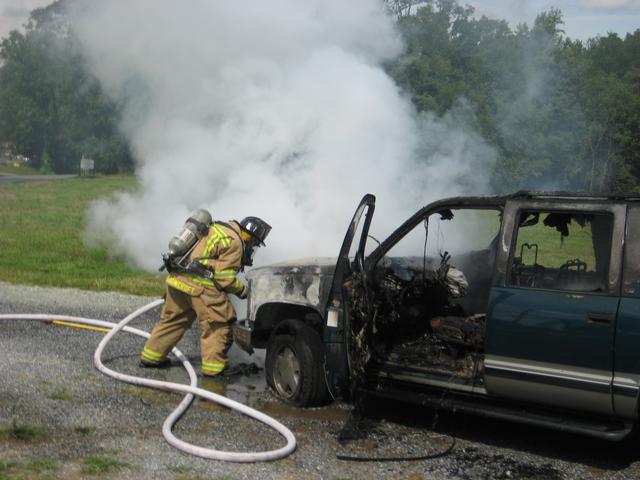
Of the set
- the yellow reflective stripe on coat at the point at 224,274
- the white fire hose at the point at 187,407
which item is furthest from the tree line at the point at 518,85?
the white fire hose at the point at 187,407

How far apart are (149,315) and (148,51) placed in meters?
5.10

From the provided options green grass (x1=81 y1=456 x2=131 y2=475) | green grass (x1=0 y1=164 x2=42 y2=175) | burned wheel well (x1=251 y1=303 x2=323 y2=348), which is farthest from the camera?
green grass (x1=0 y1=164 x2=42 y2=175)

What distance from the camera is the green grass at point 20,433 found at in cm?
548

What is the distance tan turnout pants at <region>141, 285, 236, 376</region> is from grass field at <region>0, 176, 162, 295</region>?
4.00m

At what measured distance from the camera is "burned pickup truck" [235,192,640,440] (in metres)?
5.22

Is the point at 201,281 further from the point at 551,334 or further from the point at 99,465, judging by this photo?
the point at 551,334

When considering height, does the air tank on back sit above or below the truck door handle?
above

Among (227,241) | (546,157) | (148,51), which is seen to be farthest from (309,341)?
(546,157)

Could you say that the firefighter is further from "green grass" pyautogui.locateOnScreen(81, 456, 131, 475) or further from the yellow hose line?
"green grass" pyautogui.locateOnScreen(81, 456, 131, 475)

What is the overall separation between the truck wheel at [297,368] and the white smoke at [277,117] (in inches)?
179

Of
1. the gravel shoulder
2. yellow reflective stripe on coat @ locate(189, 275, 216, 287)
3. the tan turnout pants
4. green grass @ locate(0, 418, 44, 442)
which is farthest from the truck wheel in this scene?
green grass @ locate(0, 418, 44, 442)

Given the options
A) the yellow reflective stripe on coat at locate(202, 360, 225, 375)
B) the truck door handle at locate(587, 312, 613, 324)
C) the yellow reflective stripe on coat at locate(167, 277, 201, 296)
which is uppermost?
the truck door handle at locate(587, 312, 613, 324)

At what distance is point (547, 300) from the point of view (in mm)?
5402

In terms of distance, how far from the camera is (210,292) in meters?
7.42
